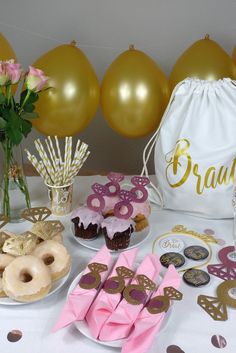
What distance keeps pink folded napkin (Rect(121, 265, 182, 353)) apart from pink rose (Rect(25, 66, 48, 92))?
0.43 metres

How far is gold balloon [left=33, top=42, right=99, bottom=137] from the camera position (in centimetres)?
95

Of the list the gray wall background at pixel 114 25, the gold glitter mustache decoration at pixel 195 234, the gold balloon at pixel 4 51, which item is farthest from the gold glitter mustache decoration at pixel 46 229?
the gray wall background at pixel 114 25

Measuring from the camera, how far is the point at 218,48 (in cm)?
100

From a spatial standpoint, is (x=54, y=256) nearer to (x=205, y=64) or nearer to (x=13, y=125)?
(x=13, y=125)

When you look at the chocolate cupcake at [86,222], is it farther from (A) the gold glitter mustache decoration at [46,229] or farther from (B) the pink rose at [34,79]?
(B) the pink rose at [34,79]

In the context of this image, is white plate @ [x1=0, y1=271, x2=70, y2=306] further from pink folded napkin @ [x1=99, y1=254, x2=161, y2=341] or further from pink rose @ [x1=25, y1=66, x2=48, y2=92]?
pink rose @ [x1=25, y1=66, x2=48, y2=92]

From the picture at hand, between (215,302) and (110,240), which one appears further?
(110,240)

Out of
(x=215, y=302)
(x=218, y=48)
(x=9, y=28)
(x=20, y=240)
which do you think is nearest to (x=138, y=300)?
(x=215, y=302)

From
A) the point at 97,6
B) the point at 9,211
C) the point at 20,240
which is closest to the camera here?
the point at 20,240

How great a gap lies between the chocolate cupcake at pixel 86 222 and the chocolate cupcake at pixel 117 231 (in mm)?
20

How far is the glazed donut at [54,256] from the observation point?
0.74m

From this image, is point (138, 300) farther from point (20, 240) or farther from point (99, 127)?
point (99, 127)

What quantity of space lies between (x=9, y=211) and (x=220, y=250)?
0.45 meters

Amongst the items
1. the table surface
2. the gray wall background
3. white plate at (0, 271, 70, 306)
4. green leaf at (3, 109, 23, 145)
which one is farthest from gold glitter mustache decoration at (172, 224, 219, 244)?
the gray wall background
